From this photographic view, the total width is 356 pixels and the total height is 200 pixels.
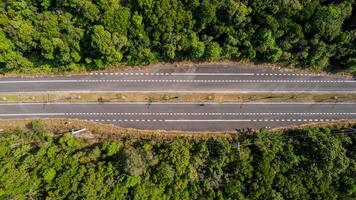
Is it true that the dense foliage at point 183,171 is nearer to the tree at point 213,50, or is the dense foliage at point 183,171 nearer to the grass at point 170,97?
the grass at point 170,97

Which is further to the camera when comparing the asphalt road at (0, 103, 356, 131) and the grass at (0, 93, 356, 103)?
the asphalt road at (0, 103, 356, 131)

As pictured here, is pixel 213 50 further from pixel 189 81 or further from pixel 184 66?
pixel 189 81

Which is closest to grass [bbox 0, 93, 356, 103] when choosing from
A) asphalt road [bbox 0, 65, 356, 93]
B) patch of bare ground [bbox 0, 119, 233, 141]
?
asphalt road [bbox 0, 65, 356, 93]

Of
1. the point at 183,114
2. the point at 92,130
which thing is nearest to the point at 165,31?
the point at 183,114

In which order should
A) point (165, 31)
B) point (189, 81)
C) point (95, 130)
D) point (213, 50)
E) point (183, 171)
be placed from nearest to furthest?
point (165, 31)
point (183, 171)
point (213, 50)
point (95, 130)
point (189, 81)

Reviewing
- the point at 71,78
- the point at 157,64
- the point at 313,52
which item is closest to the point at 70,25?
the point at 71,78

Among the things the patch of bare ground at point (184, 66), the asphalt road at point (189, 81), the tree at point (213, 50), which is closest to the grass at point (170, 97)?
the asphalt road at point (189, 81)

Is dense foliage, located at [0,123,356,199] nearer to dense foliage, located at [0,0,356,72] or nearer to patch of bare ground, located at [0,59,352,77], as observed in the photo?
patch of bare ground, located at [0,59,352,77]
